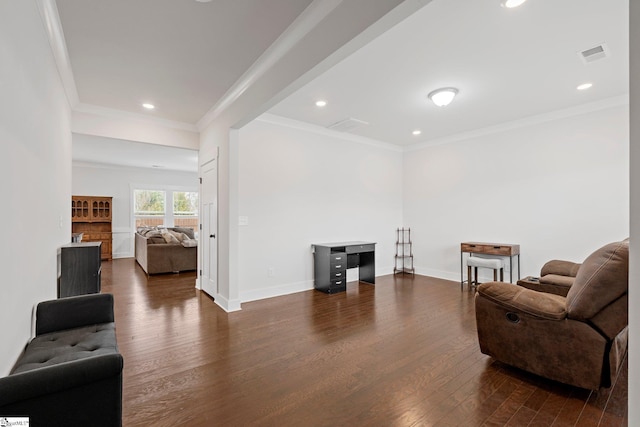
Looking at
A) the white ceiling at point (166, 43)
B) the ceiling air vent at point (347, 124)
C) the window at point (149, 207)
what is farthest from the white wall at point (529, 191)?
the window at point (149, 207)

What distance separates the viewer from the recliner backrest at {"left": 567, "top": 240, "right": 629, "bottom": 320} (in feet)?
6.18

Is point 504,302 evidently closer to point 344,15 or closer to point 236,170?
point 344,15

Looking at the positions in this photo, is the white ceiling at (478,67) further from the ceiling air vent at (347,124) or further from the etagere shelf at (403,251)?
the etagere shelf at (403,251)

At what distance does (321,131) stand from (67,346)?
4.39 m

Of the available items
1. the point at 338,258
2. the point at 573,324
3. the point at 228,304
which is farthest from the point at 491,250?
the point at 228,304

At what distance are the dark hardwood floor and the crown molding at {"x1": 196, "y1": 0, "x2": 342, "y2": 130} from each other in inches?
107

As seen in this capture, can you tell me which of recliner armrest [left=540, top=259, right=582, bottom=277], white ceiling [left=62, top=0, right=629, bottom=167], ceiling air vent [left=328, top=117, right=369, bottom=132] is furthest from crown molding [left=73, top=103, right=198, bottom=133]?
recliner armrest [left=540, top=259, right=582, bottom=277]

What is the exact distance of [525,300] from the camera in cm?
225

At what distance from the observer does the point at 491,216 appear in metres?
5.18

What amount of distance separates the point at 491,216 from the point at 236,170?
170 inches

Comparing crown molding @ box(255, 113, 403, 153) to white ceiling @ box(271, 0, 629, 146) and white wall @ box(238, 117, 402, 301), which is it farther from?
white ceiling @ box(271, 0, 629, 146)

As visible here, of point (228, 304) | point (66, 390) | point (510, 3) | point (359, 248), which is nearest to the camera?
point (66, 390)

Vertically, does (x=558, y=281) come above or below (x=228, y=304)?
above

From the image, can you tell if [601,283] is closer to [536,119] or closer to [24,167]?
[536,119]
